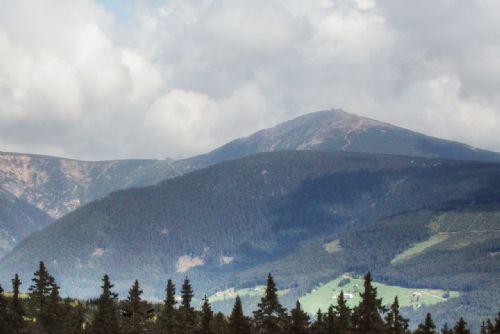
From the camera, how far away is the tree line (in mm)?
85125

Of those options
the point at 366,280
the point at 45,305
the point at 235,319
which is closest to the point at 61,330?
the point at 45,305

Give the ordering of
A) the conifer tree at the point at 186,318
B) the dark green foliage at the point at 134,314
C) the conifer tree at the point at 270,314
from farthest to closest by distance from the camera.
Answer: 1. the conifer tree at the point at 186,318
2. the dark green foliage at the point at 134,314
3. the conifer tree at the point at 270,314

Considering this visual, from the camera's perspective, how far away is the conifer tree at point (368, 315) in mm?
83269

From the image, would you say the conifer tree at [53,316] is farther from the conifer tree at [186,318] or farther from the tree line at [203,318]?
the conifer tree at [186,318]

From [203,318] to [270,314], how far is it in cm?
1325

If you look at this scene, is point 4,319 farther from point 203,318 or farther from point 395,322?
point 395,322

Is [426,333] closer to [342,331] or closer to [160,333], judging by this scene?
[342,331]

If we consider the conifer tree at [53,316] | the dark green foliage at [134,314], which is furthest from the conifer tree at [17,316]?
the dark green foliage at [134,314]

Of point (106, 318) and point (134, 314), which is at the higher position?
point (134, 314)

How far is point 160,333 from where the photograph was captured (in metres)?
128

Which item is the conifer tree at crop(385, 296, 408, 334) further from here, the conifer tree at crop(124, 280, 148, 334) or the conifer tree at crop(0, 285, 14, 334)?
the conifer tree at crop(0, 285, 14, 334)

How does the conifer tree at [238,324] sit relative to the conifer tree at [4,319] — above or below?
below

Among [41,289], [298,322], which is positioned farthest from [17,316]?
[298,322]

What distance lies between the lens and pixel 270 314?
90875 millimetres
